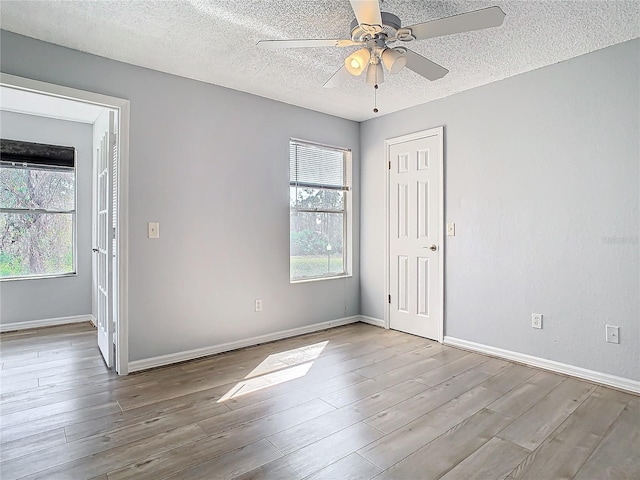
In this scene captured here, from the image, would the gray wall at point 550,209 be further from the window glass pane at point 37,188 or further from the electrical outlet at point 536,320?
the window glass pane at point 37,188

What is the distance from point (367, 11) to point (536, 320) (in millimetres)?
2747

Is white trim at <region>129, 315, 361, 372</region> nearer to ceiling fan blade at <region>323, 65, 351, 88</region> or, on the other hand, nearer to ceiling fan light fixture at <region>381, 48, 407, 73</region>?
ceiling fan blade at <region>323, 65, 351, 88</region>

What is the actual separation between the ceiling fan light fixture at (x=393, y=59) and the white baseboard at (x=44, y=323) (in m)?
4.48

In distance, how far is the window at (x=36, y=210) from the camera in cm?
422

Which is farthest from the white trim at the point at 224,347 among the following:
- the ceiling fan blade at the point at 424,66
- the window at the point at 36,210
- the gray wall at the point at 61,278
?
the ceiling fan blade at the point at 424,66

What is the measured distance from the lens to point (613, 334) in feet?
8.96

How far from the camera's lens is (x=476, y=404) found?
8.07 feet

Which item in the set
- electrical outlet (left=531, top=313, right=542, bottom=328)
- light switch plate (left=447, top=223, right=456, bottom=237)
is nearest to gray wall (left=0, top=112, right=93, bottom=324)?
light switch plate (left=447, top=223, right=456, bottom=237)

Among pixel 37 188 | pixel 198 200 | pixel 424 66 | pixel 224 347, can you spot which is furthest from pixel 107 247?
pixel 424 66

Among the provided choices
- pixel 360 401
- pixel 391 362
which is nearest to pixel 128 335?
pixel 360 401

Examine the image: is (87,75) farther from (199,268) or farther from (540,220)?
(540,220)

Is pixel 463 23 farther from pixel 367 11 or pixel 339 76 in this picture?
pixel 339 76

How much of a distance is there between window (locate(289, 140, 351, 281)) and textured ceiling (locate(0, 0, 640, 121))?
39.1 inches

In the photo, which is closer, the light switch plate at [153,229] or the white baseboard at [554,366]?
the white baseboard at [554,366]
